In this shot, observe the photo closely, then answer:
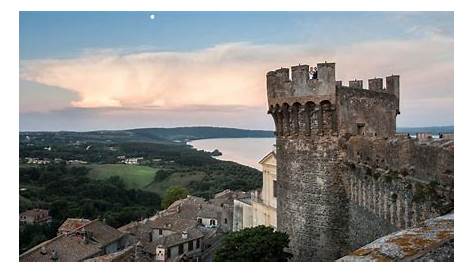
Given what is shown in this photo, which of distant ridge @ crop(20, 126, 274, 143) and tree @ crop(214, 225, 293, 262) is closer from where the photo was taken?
tree @ crop(214, 225, 293, 262)

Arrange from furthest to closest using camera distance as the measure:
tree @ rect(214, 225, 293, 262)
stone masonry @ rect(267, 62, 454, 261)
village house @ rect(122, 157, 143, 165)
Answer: village house @ rect(122, 157, 143, 165) → tree @ rect(214, 225, 293, 262) → stone masonry @ rect(267, 62, 454, 261)

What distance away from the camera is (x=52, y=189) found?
22.0 m

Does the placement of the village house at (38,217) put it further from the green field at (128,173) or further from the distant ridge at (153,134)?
the distant ridge at (153,134)

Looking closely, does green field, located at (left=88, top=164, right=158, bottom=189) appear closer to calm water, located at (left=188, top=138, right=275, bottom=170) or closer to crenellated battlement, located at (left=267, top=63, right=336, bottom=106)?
calm water, located at (left=188, top=138, right=275, bottom=170)

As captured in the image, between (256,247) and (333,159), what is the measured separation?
2.59 metres

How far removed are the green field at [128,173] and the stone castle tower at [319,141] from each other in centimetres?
1506

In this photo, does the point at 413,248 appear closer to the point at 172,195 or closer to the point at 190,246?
the point at 190,246

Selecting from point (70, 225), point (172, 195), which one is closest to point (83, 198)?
point (70, 225)

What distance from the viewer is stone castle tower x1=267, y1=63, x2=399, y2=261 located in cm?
888

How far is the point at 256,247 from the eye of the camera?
10219mm

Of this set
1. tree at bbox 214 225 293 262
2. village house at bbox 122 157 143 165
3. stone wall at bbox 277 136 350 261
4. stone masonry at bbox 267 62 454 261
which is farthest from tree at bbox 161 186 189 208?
stone wall at bbox 277 136 350 261

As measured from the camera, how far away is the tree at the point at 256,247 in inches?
370

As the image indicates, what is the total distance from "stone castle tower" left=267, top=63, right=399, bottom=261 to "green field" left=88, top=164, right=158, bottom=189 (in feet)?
49.4
